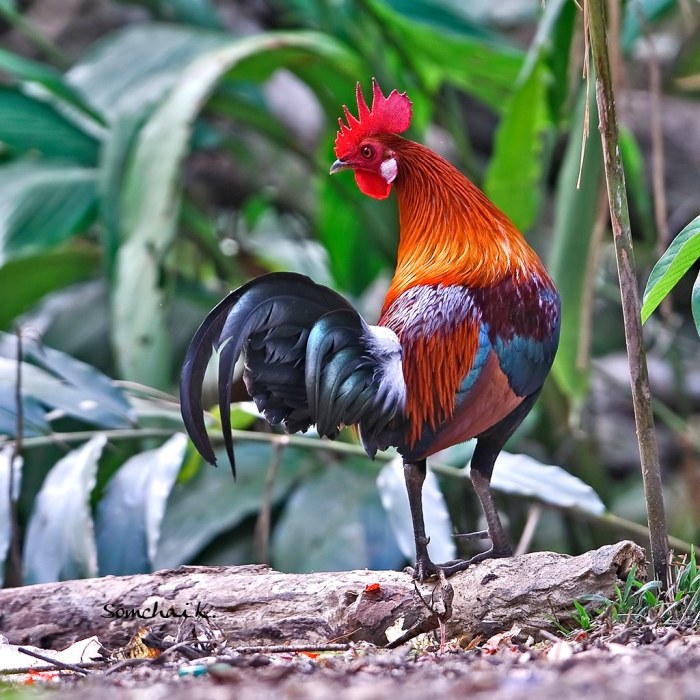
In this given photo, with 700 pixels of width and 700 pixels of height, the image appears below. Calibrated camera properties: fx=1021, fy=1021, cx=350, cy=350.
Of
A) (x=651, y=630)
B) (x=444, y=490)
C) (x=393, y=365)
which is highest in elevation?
(x=393, y=365)

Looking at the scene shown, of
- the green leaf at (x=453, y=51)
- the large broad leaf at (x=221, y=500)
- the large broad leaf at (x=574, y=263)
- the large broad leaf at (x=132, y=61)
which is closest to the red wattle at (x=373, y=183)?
the large broad leaf at (x=574, y=263)

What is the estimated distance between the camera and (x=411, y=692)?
129cm

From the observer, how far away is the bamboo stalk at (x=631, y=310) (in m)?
2.08

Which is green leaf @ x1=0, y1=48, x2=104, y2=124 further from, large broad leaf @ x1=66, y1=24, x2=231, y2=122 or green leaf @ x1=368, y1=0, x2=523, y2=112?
green leaf @ x1=368, y1=0, x2=523, y2=112

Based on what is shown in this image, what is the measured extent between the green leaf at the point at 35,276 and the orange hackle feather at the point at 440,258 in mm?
2658

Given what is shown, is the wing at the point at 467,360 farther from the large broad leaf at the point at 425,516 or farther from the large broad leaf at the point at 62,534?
the large broad leaf at the point at 62,534

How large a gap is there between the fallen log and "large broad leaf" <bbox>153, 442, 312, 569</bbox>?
4.89 feet

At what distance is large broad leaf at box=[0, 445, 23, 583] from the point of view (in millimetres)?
2758

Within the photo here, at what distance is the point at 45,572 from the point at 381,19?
2.97 metres

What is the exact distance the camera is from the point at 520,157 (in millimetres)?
4027

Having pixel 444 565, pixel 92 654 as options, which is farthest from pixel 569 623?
pixel 92 654

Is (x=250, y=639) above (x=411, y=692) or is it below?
below

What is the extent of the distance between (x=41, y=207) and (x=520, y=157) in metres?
2.24

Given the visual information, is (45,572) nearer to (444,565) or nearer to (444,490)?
(444,565)
